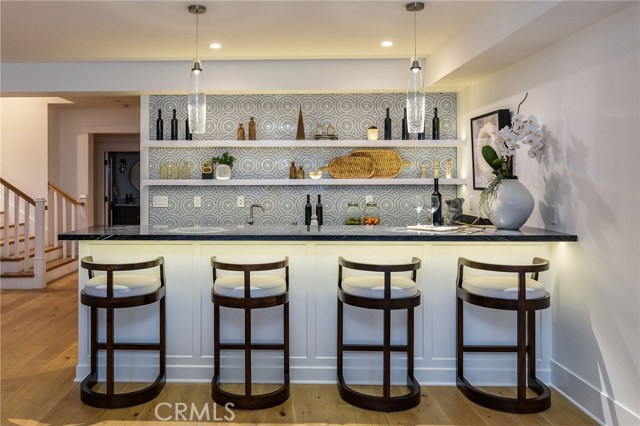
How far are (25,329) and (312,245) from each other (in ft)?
9.57

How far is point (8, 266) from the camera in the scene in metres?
6.02

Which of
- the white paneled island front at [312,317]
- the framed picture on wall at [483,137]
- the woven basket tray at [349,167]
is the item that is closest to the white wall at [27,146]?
the woven basket tray at [349,167]

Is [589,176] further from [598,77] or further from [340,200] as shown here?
[340,200]

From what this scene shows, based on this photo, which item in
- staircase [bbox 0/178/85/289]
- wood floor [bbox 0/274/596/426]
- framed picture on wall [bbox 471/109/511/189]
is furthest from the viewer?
staircase [bbox 0/178/85/289]

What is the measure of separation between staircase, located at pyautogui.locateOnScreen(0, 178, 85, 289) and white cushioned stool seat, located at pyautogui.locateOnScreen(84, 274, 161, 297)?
3.77 meters

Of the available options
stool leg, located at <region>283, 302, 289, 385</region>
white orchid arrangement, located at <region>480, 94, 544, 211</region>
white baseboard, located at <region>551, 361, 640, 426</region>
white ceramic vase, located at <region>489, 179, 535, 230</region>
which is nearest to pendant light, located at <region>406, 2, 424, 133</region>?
white orchid arrangement, located at <region>480, 94, 544, 211</region>

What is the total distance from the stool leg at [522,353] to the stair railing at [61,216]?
256 inches

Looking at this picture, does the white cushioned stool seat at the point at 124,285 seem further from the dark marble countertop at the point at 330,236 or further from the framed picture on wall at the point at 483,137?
the framed picture on wall at the point at 483,137

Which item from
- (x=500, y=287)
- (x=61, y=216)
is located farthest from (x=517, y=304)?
(x=61, y=216)

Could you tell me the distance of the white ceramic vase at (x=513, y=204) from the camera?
10.1 ft

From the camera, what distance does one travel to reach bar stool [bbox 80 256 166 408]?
107 inches

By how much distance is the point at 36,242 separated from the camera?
5.97 meters

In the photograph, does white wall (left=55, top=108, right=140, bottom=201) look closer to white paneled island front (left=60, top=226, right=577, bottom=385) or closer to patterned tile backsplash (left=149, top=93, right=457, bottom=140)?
patterned tile backsplash (left=149, top=93, right=457, bottom=140)

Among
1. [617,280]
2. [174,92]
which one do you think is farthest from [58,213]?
[617,280]
